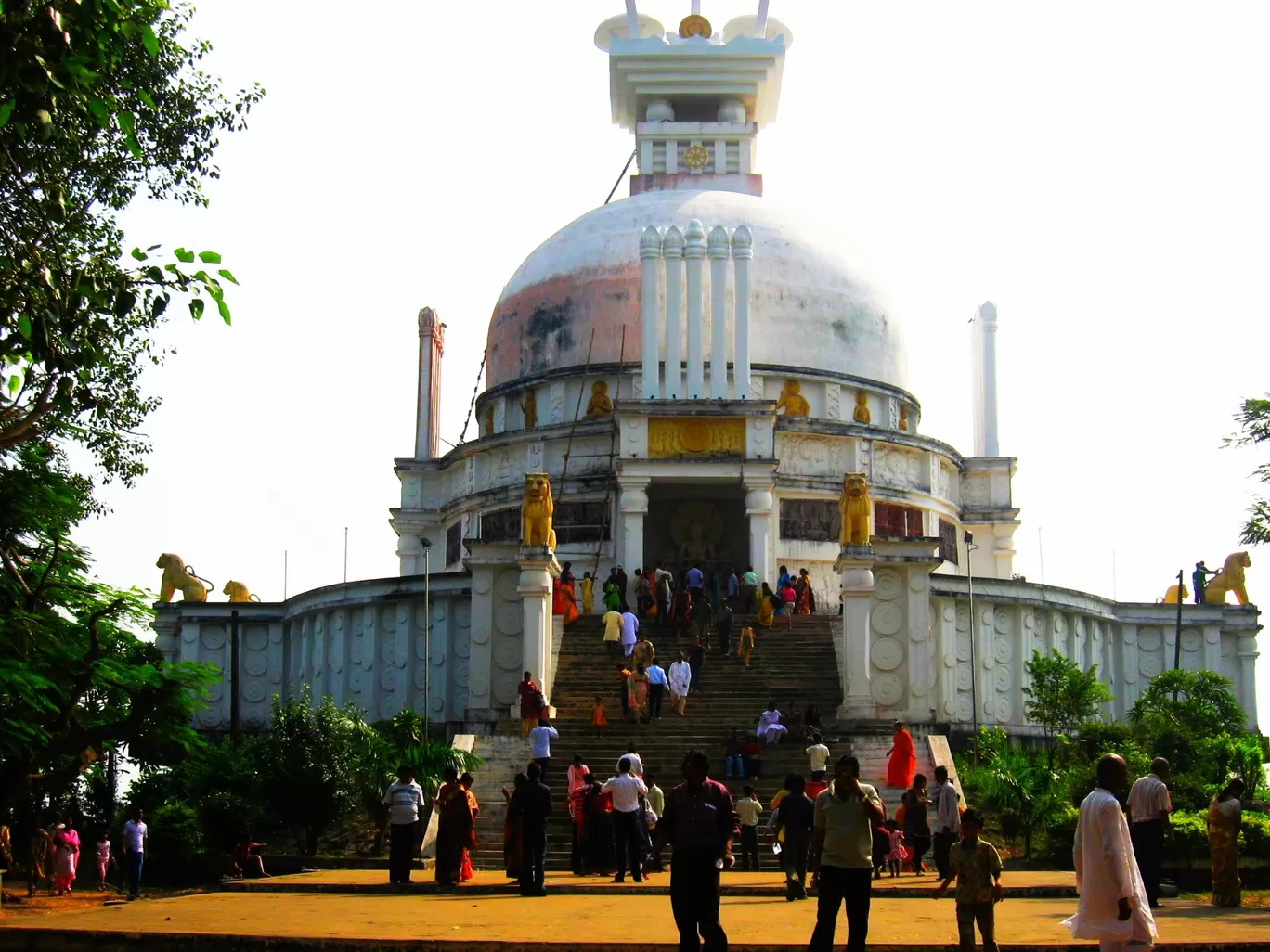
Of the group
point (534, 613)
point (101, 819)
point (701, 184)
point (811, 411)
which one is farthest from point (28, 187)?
point (701, 184)

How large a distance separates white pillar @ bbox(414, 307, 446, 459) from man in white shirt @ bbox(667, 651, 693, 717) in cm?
1968

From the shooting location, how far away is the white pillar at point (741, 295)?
43156mm

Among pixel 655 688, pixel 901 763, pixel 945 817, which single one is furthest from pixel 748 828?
pixel 655 688

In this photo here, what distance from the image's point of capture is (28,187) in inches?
826

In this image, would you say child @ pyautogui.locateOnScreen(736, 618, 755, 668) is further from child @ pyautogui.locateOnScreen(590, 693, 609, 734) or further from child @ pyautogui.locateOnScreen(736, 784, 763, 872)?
child @ pyautogui.locateOnScreen(736, 784, 763, 872)

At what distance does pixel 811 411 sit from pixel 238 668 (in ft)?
49.2

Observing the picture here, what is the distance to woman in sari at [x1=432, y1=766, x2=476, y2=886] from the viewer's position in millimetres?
21812

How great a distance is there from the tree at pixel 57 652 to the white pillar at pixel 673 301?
1553cm

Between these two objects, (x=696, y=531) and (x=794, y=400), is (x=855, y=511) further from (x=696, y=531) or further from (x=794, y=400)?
(x=794, y=400)

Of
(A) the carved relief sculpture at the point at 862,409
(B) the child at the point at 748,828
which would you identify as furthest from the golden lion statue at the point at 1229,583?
(B) the child at the point at 748,828

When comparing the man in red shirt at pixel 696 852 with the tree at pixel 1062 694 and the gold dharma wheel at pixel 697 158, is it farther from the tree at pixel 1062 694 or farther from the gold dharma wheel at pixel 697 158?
the gold dharma wheel at pixel 697 158

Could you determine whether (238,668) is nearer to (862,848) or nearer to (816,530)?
(816,530)

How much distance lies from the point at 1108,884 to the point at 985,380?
37.9m

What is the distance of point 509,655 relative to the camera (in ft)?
115
